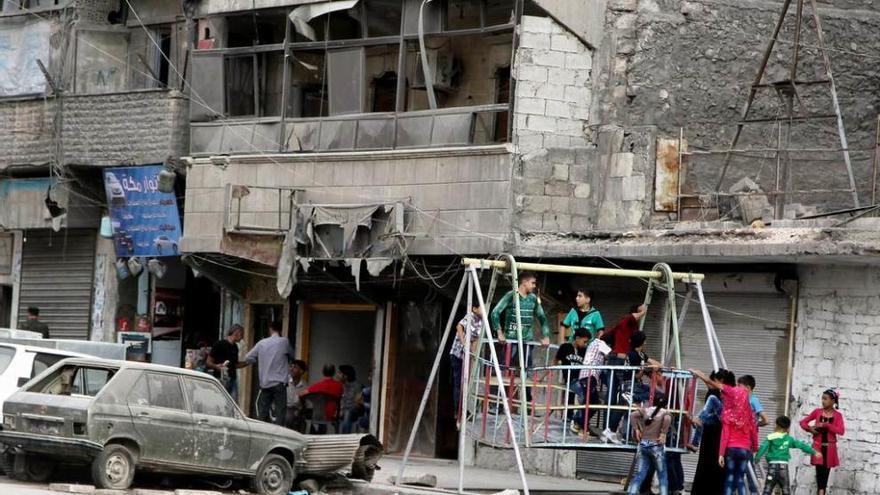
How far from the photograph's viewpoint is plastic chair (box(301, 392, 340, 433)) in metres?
24.1

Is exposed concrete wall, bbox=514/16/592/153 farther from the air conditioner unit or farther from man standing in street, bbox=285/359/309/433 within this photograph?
man standing in street, bbox=285/359/309/433

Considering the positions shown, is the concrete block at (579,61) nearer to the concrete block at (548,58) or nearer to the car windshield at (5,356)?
the concrete block at (548,58)

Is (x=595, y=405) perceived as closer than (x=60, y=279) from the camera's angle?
Yes

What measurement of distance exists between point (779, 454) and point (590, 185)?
18.3ft

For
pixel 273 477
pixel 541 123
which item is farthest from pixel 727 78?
pixel 273 477

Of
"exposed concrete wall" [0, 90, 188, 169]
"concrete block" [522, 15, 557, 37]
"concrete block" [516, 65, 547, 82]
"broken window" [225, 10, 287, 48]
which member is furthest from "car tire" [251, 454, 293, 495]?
"exposed concrete wall" [0, 90, 188, 169]

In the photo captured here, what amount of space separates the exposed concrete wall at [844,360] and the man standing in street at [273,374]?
693 centimetres

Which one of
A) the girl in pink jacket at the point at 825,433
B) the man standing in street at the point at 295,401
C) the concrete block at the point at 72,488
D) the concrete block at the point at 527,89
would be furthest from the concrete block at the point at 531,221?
the concrete block at the point at 72,488

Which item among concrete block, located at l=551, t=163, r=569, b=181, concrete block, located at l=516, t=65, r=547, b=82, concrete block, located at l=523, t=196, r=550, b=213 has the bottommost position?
concrete block, located at l=523, t=196, r=550, b=213

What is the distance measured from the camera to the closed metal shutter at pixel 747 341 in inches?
774

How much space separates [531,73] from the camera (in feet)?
71.1

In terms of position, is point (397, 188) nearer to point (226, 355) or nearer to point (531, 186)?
point (531, 186)

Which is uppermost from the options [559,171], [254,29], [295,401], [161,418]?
[254,29]

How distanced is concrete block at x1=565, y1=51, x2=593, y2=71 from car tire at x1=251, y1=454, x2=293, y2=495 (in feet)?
23.5
